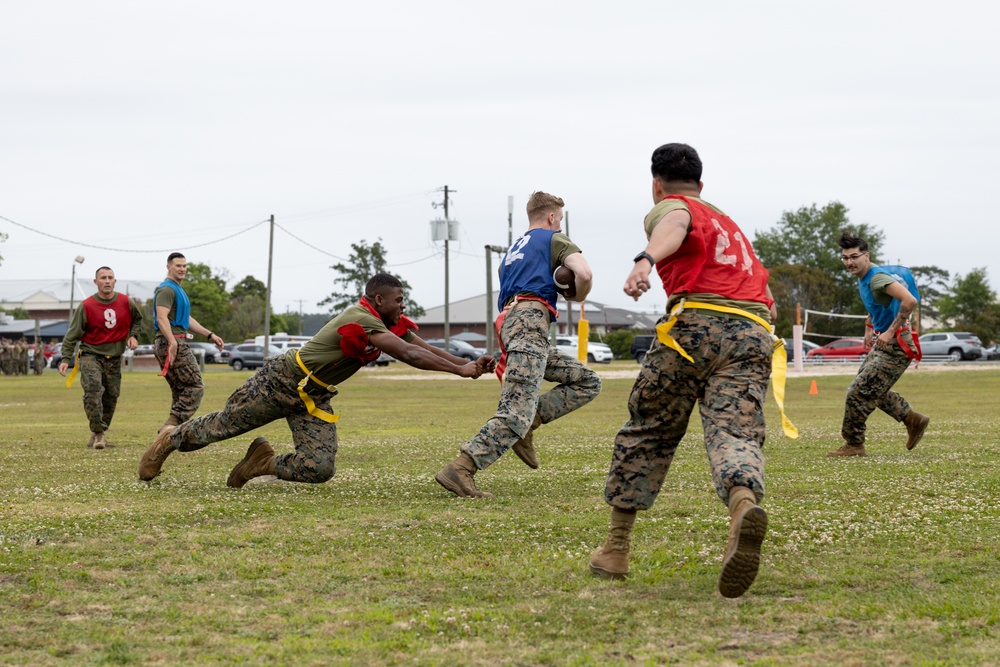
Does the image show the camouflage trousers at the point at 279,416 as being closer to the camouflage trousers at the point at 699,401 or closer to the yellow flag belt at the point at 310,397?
the yellow flag belt at the point at 310,397

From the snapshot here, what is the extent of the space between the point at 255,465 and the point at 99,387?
544 centimetres

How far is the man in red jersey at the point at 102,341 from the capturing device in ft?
43.0

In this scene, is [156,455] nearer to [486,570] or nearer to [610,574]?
[486,570]

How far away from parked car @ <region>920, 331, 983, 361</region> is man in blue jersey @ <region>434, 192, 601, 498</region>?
61.4 m

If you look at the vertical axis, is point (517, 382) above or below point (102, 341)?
below

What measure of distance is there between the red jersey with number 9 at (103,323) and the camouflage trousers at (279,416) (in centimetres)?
520

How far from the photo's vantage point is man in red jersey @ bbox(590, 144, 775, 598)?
5070mm

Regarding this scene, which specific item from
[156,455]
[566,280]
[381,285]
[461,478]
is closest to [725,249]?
[566,280]

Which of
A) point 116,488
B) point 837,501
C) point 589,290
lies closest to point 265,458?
point 116,488

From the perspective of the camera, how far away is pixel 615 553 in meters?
5.20

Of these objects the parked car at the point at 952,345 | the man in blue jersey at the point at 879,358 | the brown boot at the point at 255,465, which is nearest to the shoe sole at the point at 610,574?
the brown boot at the point at 255,465

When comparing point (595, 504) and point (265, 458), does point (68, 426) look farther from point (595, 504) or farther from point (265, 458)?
point (595, 504)

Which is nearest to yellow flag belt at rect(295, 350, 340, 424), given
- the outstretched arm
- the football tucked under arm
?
the outstretched arm

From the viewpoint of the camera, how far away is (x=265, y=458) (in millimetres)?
8516
